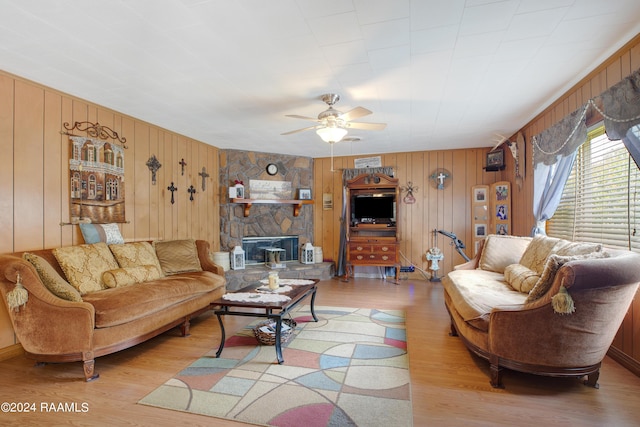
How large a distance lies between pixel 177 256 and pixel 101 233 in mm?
822

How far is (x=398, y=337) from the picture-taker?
3002mm

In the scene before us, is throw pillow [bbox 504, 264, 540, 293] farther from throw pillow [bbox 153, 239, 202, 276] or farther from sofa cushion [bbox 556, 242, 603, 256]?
throw pillow [bbox 153, 239, 202, 276]

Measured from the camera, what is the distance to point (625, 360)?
2.39 meters

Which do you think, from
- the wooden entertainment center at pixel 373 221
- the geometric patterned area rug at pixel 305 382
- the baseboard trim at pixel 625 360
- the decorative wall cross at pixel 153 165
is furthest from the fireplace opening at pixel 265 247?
the baseboard trim at pixel 625 360

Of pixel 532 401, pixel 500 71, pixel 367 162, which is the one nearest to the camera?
pixel 532 401

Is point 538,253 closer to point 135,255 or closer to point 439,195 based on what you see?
point 439,195

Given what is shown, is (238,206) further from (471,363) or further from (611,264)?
(611,264)

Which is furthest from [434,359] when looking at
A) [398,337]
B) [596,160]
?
[596,160]

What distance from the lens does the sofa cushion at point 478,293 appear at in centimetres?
235

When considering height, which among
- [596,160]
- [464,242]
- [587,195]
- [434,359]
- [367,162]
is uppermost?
[367,162]

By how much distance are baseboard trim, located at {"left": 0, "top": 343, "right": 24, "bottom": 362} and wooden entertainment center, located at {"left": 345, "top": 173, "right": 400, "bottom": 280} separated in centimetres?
431

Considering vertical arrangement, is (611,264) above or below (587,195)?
below

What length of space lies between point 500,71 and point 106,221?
4236 millimetres

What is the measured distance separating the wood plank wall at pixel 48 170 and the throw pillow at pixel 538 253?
173 inches
